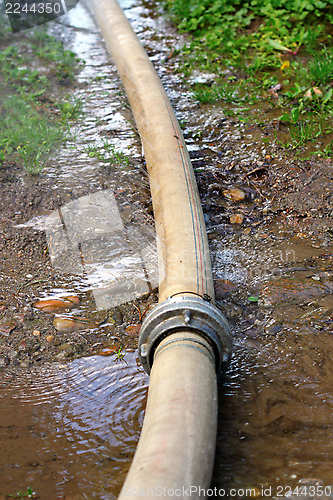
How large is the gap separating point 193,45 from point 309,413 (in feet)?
13.5

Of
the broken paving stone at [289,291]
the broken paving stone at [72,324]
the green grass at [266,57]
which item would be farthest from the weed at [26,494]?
the green grass at [266,57]

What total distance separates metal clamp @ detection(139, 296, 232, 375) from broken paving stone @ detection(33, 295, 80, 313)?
0.71 meters

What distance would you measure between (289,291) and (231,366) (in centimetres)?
58

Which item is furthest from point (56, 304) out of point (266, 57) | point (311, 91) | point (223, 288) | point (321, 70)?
point (266, 57)

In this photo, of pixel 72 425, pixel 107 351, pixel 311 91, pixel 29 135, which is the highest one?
pixel 311 91

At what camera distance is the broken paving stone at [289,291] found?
221 cm

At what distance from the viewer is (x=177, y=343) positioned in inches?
62.9

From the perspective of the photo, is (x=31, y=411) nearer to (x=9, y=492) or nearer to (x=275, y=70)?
(x=9, y=492)

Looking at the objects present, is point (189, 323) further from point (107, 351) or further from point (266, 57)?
point (266, 57)

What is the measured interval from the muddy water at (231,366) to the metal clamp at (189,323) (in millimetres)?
290

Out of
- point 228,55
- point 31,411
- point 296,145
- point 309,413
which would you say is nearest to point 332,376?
point 309,413

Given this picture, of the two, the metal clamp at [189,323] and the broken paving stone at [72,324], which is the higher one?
the broken paving stone at [72,324]

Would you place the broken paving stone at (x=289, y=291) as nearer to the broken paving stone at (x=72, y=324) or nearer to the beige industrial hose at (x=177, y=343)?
the beige industrial hose at (x=177, y=343)

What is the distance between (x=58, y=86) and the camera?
419 centimetres
